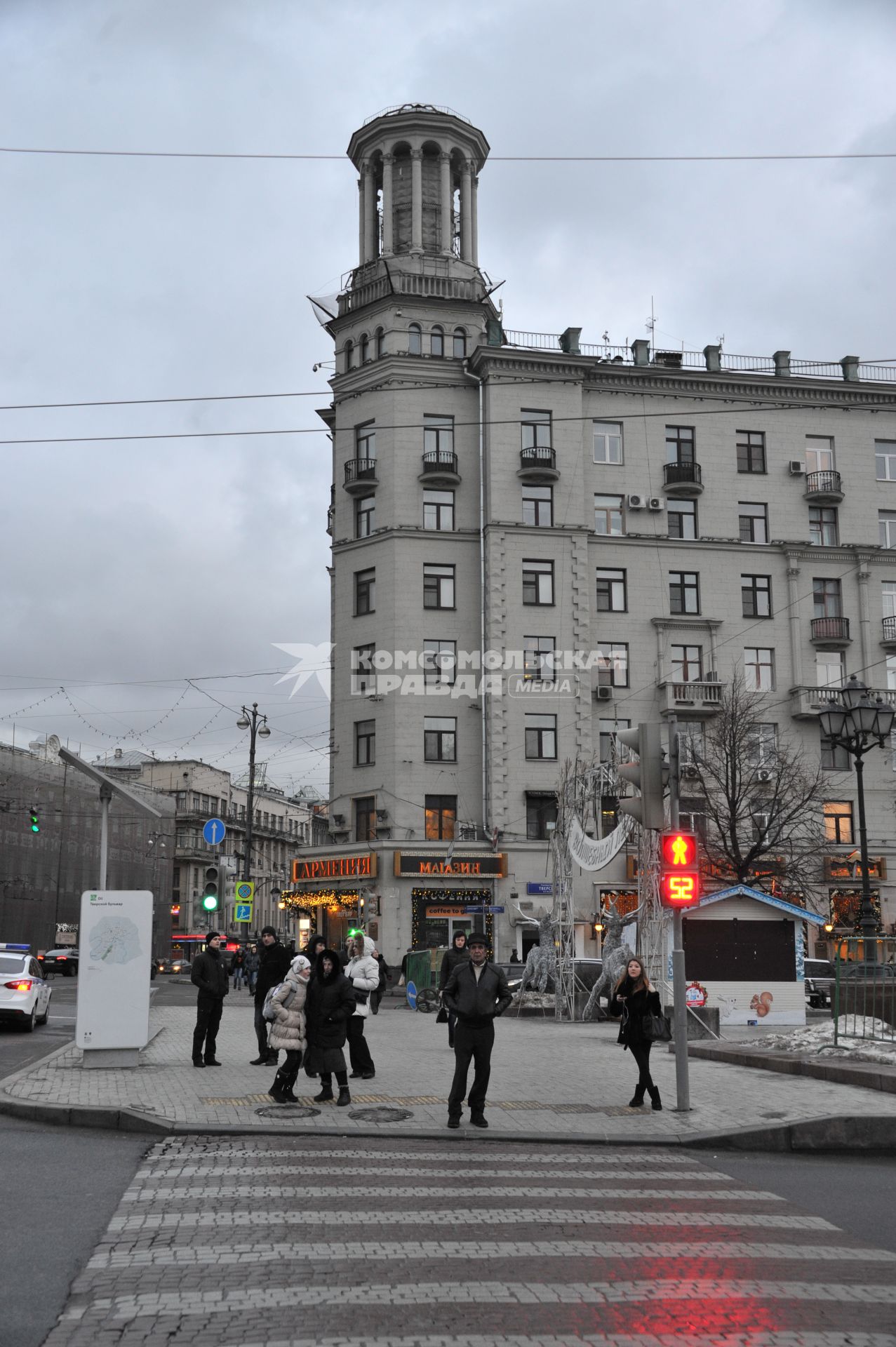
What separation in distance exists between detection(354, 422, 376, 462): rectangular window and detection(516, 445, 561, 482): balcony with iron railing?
5.72m

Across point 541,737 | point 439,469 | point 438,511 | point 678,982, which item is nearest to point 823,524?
point 541,737

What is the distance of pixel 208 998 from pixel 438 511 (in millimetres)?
35177

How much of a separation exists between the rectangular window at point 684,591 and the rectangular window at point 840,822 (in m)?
9.05

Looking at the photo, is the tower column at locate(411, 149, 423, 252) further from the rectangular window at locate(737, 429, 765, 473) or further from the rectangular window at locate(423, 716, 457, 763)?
the rectangular window at locate(423, 716, 457, 763)

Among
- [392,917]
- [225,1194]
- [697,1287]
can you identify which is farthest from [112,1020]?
[392,917]

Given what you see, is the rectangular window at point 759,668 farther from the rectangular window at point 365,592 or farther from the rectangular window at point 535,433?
the rectangular window at point 365,592

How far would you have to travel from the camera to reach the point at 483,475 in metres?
49.5

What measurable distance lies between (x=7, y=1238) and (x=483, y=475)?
143 ft

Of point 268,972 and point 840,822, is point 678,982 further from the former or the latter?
point 840,822

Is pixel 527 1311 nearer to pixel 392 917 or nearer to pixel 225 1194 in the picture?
pixel 225 1194

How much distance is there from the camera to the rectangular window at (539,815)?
47.6 m

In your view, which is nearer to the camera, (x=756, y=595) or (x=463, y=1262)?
(x=463, y=1262)

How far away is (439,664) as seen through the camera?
159ft

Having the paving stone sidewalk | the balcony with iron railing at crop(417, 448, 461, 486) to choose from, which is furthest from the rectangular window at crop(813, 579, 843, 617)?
the paving stone sidewalk
